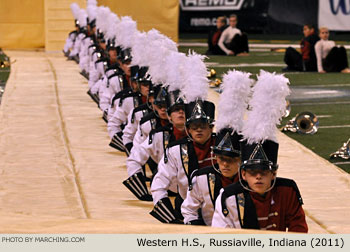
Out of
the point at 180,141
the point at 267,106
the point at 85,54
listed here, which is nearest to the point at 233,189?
the point at 267,106

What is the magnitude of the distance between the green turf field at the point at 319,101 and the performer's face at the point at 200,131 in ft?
9.17

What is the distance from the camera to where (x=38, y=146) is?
10344 mm

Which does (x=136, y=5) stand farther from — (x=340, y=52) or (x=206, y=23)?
(x=340, y=52)

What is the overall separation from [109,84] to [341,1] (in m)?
13.6

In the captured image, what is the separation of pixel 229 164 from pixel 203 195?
0.36 meters

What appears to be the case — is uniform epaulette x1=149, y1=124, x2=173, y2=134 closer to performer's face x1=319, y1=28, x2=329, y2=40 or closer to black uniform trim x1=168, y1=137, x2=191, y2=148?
black uniform trim x1=168, y1=137, x2=191, y2=148

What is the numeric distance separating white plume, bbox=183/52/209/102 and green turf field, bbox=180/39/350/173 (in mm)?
2699

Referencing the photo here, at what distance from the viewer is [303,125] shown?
1157 cm

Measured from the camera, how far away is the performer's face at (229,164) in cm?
578

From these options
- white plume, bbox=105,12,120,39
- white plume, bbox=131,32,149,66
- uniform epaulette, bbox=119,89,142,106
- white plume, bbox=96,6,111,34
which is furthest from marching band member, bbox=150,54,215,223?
white plume, bbox=96,6,111,34

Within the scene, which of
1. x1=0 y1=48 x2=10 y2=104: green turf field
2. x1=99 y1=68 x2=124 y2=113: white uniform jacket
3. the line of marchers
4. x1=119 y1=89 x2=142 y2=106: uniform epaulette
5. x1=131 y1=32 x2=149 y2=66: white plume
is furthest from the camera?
x1=0 y1=48 x2=10 y2=104: green turf field

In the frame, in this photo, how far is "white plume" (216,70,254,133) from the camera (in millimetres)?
5770

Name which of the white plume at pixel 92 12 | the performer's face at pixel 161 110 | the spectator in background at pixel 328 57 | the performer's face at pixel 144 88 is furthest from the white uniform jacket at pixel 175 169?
the spectator in background at pixel 328 57

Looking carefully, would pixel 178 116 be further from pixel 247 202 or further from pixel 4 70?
pixel 4 70
